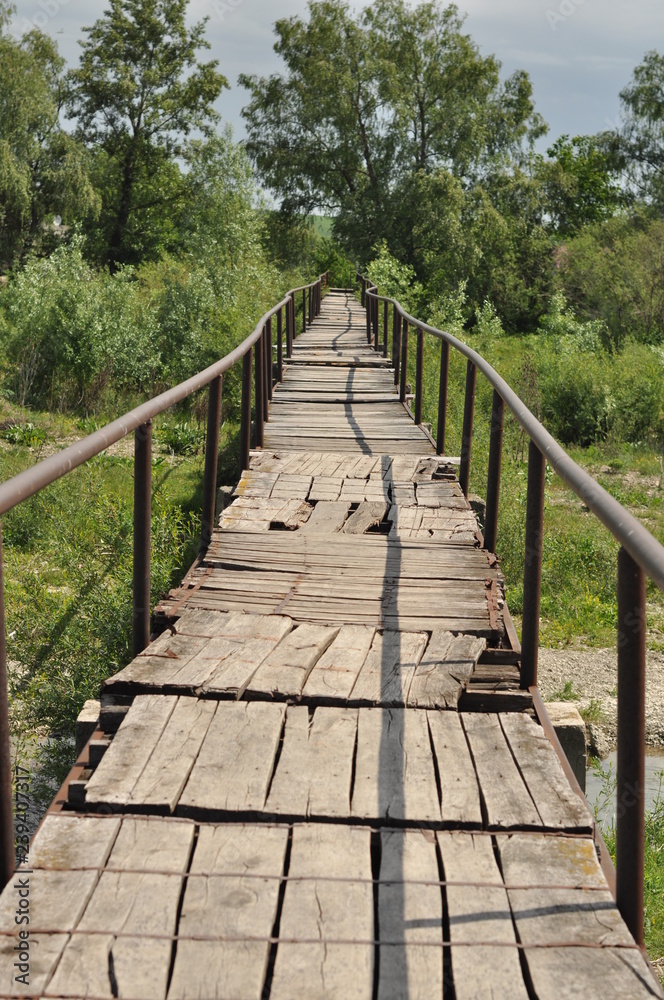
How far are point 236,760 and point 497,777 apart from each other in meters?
0.70

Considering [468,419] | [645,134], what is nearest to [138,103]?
[645,134]

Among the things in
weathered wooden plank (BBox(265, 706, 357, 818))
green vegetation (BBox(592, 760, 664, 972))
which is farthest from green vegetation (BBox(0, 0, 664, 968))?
weathered wooden plank (BBox(265, 706, 357, 818))

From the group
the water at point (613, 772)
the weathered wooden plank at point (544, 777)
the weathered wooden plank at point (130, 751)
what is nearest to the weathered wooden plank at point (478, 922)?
the weathered wooden plank at point (544, 777)

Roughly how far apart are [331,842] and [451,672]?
1084 millimetres

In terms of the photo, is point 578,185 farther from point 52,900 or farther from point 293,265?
point 52,900

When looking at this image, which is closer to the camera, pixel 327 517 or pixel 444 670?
pixel 444 670

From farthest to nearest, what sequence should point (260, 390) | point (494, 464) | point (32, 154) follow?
point (32, 154) < point (260, 390) < point (494, 464)

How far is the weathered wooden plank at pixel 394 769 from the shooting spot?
2.43 meters

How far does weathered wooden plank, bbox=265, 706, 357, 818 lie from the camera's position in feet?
7.97

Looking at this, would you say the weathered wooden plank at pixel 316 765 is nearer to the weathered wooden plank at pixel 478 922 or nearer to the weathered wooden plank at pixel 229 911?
the weathered wooden plank at pixel 229 911

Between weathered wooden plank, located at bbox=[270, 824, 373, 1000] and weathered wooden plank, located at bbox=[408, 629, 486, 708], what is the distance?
2.62 feet

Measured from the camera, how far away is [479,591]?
416 cm

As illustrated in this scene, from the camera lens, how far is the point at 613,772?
7.00 metres

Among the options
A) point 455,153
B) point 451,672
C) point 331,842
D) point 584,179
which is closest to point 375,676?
point 451,672
